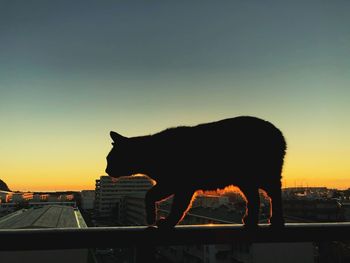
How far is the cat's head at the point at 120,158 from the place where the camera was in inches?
106

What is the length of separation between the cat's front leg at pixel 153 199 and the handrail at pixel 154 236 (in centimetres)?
45

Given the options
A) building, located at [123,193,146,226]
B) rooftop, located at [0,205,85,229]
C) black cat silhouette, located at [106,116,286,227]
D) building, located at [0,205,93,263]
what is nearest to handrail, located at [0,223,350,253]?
building, located at [0,205,93,263]

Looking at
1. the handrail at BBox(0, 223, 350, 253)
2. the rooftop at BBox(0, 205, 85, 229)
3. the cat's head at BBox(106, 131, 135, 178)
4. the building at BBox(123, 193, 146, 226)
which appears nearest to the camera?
the handrail at BBox(0, 223, 350, 253)

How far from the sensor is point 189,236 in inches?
74.4

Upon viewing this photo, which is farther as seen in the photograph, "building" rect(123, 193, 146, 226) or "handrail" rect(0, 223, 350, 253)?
"building" rect(123, 193, 146, 226)

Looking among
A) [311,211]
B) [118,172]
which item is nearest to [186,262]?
[311,211]

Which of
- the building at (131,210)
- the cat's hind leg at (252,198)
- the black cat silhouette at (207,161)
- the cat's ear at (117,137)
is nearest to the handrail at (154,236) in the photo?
the black cat silhouette at (207,161)

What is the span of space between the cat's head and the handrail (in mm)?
818

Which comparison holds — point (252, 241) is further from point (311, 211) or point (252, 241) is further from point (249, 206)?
point (311, 211)

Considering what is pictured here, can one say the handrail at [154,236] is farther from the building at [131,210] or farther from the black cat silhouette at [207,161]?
the building at [131,210]

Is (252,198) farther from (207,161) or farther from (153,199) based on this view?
(153,199)

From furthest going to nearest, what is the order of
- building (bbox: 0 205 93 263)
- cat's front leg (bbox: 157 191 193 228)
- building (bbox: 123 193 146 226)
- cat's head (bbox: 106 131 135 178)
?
building (bbox: 123 193 146 226) < building (bbox: 0 205 93 263) < cat's head (bbox: 106 131 135 178) < cat's front leg (bbox: 157 191 193 228)

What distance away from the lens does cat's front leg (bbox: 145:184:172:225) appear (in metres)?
2.42

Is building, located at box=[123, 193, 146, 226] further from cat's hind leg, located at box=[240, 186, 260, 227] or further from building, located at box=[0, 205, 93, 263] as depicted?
cat's hind leg, located at box=[240, 186, 260, 227]
